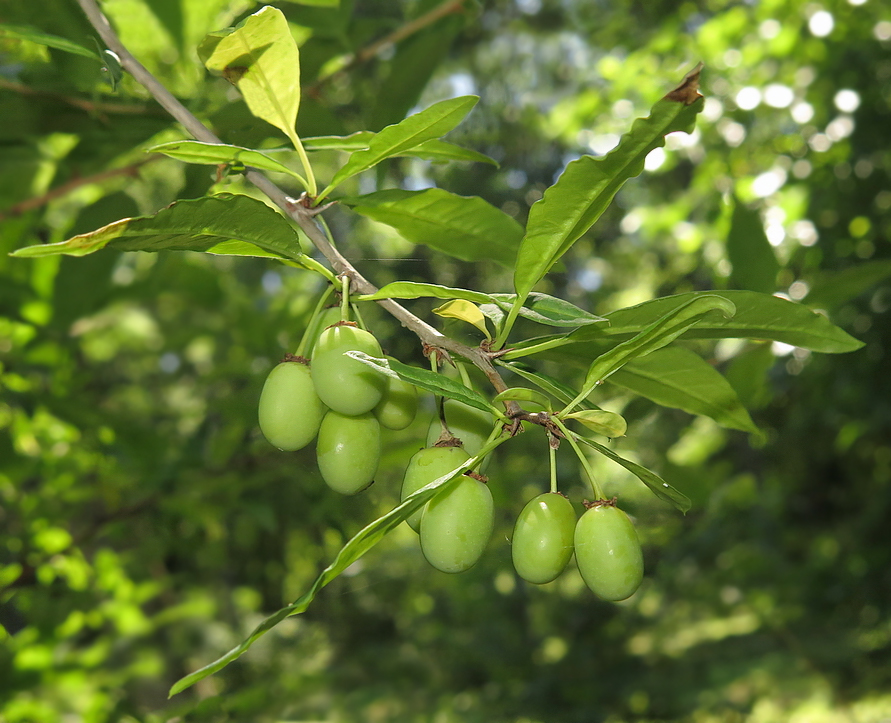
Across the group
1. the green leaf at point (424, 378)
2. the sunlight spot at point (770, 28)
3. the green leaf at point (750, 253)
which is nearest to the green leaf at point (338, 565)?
the green leaf at point (424, 378)

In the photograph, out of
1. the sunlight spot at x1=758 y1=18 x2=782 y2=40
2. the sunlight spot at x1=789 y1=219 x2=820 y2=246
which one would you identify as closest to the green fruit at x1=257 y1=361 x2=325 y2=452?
the sunlight spot at x1=789 y1=219 x2=820 y2=246

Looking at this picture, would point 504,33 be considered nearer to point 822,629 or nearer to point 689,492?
point 822,629

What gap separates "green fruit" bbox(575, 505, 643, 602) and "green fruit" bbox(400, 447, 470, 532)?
94 mm

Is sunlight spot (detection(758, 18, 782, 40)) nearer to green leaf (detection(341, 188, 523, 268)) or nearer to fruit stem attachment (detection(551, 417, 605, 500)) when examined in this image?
green leaf (detection(341, 188, 523, 268))

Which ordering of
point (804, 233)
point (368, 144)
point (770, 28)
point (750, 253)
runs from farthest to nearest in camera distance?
point (770, 28) < point (804, 233) < point (750, 253) < point (368, 144)

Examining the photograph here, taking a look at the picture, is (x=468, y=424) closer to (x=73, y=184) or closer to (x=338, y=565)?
(x=338, y=565)

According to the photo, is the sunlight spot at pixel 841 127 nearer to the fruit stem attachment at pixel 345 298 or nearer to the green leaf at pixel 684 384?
the green leaf at pixel 684 384

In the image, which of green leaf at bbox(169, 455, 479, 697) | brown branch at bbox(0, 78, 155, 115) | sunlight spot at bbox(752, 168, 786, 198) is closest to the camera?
green leaf at bbox(169, 455, 479, 697)

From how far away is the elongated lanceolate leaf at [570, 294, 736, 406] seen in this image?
16.5 inches

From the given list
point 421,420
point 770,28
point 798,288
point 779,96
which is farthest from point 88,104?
point 770,28

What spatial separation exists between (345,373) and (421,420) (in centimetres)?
51

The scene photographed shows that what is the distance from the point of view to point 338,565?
396mm

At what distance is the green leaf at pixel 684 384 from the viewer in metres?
0.55

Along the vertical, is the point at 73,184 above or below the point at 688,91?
below
